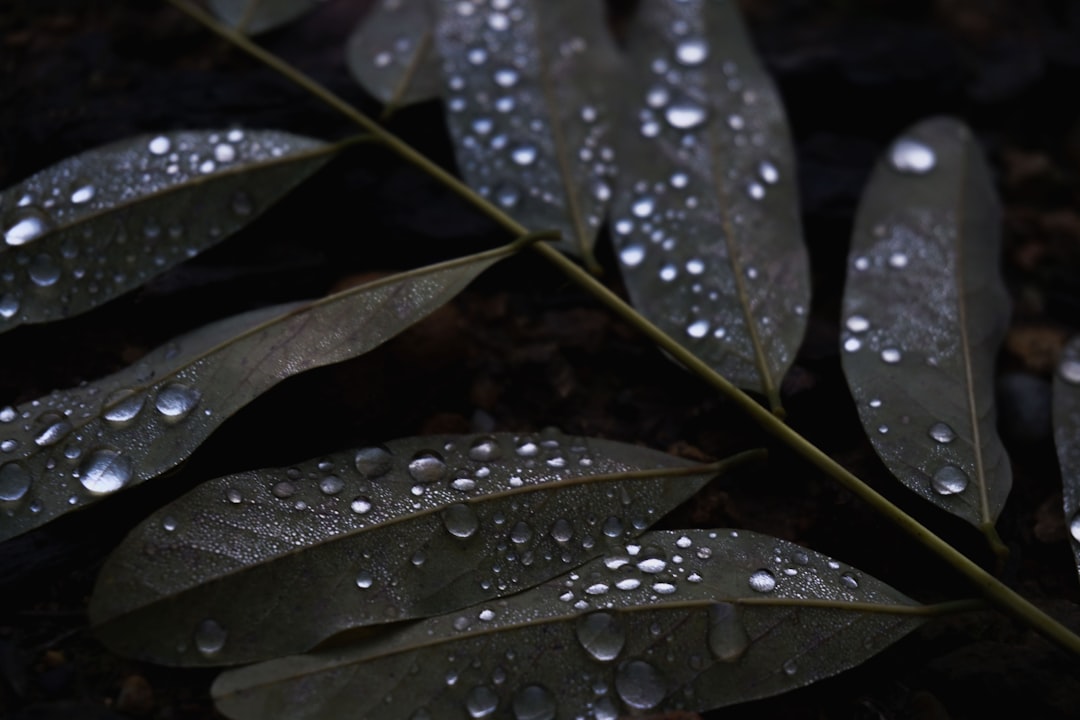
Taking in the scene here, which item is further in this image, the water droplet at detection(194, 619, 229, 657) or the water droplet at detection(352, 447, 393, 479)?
the water droplet at detection(352, 447, 393, 479)

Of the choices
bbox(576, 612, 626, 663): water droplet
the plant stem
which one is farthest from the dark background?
bbox(576, 612, 626, 663): water droplet

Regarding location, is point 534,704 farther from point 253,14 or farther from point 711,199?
point 253,14

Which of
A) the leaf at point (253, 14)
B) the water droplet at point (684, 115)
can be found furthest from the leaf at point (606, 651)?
Answer: the leaf at point (253, 14)

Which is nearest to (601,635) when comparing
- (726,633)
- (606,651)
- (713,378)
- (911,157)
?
(606,651)

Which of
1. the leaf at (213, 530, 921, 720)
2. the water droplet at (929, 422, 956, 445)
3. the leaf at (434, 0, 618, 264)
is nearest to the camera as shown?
the leaf at (213, 530, 921, 720)

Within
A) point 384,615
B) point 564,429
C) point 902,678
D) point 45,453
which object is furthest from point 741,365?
point 45,453

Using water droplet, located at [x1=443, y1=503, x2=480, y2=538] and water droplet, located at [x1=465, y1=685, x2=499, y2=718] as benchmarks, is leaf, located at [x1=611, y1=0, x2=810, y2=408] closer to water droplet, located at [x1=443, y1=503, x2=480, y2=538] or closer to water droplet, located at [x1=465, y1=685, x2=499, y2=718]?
water droplet, located at [x1=443, y1=503, x2=480, y2=538]
